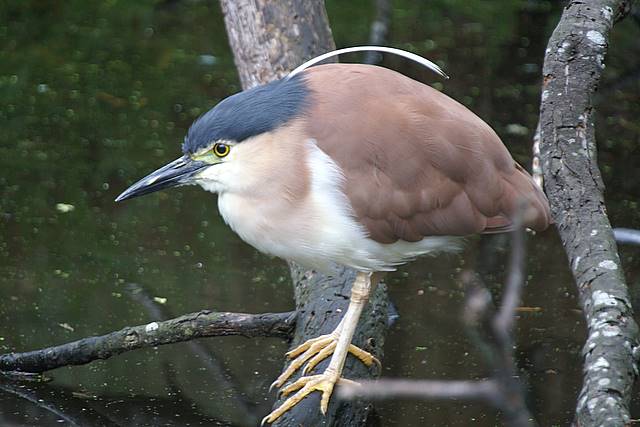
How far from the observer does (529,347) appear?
11.9 ft

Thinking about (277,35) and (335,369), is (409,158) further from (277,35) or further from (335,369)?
(277,35)

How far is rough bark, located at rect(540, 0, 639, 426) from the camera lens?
1560mm

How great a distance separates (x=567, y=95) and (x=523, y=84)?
3.78m

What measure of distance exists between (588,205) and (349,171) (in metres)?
0.59

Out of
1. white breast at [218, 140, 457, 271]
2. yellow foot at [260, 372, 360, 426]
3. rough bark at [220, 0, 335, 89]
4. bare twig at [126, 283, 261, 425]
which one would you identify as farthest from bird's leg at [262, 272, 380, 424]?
rough bark at [220, 0, 335, 89]

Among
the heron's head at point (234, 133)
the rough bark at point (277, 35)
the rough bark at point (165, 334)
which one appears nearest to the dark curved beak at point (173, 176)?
the heron's head at point (234, 133)

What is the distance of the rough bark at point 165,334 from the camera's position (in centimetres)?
289

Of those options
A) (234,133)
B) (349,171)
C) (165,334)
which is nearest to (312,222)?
(349,171)

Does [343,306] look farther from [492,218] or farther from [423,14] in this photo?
[423,14]

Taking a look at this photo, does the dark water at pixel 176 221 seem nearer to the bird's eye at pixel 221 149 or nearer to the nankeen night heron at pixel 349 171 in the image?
the nankeen night heron at pixel 349 171

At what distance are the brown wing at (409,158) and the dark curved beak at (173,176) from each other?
0.32m

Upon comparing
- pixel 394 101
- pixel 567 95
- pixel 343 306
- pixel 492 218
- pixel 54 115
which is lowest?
pixel 54 115

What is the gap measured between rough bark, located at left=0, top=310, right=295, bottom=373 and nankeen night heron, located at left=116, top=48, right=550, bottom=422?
1.15 feet

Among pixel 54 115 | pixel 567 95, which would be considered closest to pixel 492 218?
pixel 567 95
